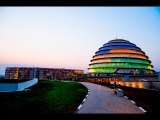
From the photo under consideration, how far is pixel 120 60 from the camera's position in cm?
7594

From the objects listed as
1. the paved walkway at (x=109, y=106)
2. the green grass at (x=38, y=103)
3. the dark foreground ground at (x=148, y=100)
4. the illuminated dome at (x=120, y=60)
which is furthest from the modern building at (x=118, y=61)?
the paved walkway at (x=109, y=106)

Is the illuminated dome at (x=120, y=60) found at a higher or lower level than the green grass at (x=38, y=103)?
higher

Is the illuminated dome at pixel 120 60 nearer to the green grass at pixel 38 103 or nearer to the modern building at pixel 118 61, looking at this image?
the modern building at pixel 118 61

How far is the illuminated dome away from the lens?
246 feet

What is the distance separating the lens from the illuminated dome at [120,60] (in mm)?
74938

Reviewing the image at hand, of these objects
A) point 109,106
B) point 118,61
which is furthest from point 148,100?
point 118,61

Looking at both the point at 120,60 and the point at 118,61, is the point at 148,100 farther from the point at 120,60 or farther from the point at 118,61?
the point at 120,60

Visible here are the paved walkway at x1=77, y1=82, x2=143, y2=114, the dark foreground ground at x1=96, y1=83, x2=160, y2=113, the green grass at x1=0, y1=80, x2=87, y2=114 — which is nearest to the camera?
the paved walkway at x1=77, y1=82, x2=143, y2=114

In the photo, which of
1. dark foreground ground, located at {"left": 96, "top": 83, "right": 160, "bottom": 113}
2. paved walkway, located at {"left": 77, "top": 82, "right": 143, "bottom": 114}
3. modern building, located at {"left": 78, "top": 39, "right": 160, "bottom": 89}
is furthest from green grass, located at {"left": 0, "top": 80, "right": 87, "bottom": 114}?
modern building, located at {"left": 78, "top": 39, "right": 160, "bottom": 89}

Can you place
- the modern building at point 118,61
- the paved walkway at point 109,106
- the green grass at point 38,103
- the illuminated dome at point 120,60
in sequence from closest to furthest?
the paved walkway at point 109,106 → the green grass at point 38,103 → the modern building at point 118,61 → the illuminated dome at point 120,60

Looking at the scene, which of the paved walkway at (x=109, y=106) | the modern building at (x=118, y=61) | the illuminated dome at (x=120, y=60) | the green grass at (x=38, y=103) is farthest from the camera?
the illuminated dome at (x=120, y=60)

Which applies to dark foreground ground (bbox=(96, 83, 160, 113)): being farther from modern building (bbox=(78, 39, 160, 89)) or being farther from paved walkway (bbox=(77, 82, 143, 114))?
modern building (bbox=(78, 39, 160, 89))
